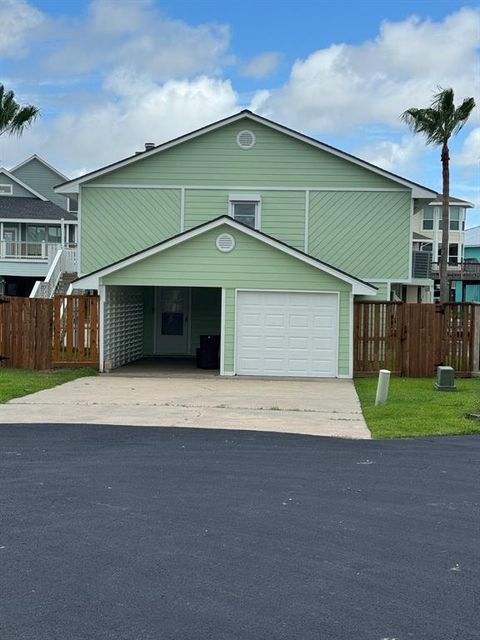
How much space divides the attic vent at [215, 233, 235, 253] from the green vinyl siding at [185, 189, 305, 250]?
3.99m

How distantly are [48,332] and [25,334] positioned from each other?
0.62 m

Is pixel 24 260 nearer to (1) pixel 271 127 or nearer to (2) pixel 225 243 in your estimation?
(1) pixel 271 127

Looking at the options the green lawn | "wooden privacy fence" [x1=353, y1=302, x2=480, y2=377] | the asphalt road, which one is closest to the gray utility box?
the green lawn

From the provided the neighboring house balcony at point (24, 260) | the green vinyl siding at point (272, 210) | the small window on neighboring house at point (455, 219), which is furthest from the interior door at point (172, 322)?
the small window on neighboring house at point (455, 219)

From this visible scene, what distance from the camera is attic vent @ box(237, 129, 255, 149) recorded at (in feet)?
80.5

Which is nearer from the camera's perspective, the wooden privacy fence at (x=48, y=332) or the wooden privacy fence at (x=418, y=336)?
the wooden privacy fence at (x=418, y=336)

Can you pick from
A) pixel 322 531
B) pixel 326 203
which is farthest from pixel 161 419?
pixel 326 203

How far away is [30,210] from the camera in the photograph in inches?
1816

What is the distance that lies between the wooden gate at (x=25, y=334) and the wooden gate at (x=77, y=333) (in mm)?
309

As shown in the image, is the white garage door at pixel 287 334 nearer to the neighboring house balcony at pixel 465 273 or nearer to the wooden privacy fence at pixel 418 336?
the wooden privacy fence at pixel 418 336

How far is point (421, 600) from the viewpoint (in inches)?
215

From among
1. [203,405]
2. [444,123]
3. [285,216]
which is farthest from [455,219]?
[203,405]

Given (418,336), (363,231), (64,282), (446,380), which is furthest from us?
(64,282)

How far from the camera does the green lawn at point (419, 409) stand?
1264 centimetres
